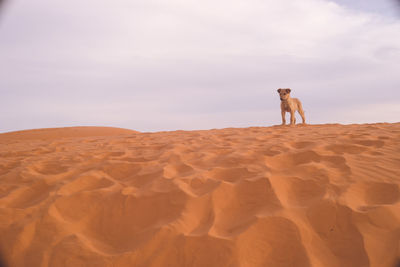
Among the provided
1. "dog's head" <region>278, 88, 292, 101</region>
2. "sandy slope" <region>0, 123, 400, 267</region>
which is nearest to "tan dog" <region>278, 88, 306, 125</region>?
"dog's head" <region>278, 88, 292, 101</region>

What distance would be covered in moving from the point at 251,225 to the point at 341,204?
0.68 metres

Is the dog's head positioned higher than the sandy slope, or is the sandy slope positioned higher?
the dog's head

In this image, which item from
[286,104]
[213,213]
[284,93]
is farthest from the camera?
[286,104]

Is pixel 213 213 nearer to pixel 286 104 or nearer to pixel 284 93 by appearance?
pixel 284 93

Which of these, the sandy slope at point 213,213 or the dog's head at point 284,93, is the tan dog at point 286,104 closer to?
the dog's head at point 284,93

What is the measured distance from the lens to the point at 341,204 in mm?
1686

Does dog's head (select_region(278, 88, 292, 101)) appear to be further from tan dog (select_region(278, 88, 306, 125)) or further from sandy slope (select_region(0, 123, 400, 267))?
sandy slope (select_region(0, 123, 400, 267))

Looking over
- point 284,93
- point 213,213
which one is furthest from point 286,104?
point 213,213

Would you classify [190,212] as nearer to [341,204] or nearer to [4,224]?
[341,204]

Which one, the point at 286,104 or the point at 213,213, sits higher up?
the point at 286,104

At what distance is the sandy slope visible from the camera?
4.60 feet

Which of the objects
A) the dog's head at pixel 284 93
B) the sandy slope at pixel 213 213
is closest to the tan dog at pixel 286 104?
the dog's head at pixel 284 93

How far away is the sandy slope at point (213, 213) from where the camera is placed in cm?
140

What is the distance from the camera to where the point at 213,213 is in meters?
1.81
